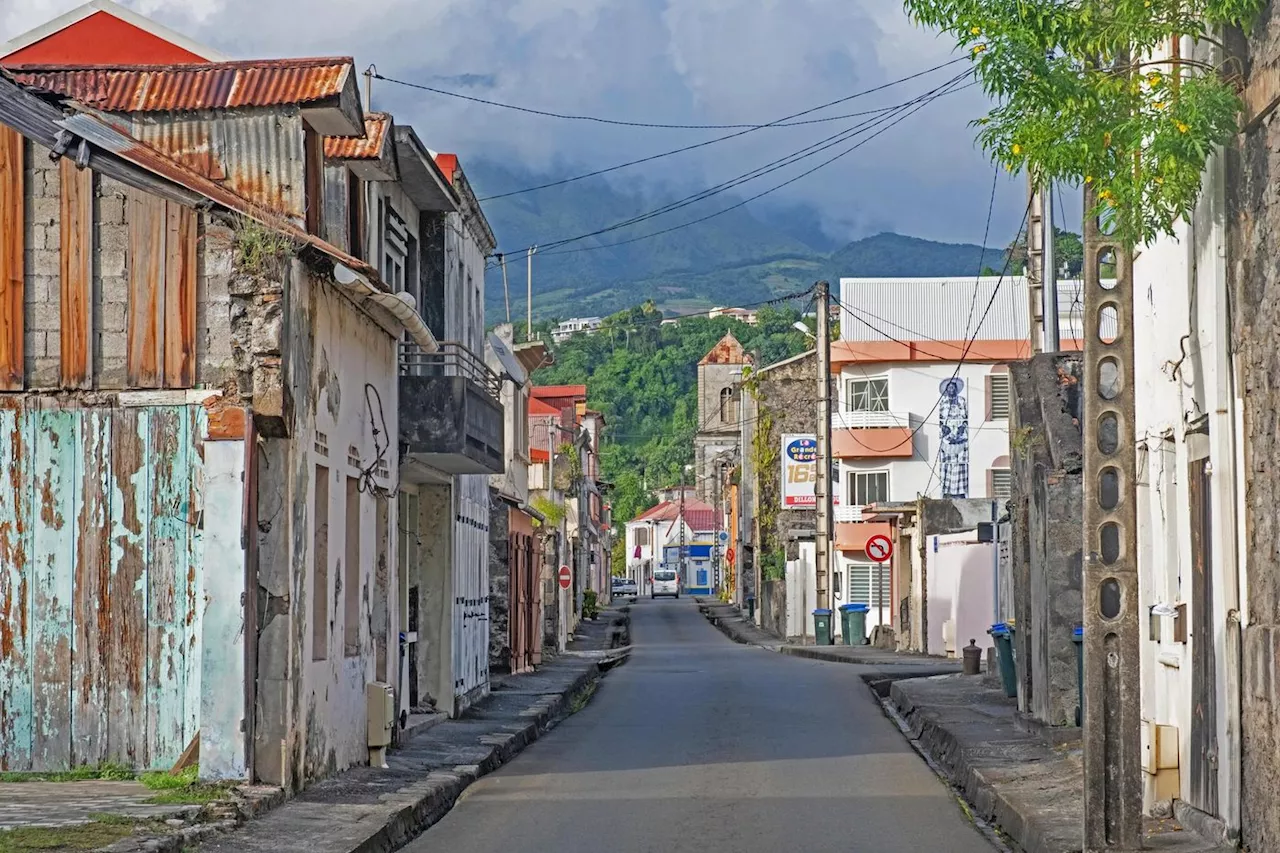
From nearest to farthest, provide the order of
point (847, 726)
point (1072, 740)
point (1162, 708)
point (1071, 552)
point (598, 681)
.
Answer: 1. point (1162, 708)
2. point (1072, 740)
3. point (1071, 552)
4. point (847, 726)
5. point (598, 681)

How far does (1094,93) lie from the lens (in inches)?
416

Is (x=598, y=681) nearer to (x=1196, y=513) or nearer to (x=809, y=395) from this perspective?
(x=1196, y=513)

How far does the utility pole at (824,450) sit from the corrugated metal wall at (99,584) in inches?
1226

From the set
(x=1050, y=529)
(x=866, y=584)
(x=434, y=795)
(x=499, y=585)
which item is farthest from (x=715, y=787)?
(x=866, y=584)

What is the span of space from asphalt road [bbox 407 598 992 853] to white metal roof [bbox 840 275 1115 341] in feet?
116

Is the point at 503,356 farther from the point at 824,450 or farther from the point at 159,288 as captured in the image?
the point at 159,288

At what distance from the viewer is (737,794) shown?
48.6ft

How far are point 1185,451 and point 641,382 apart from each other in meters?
145

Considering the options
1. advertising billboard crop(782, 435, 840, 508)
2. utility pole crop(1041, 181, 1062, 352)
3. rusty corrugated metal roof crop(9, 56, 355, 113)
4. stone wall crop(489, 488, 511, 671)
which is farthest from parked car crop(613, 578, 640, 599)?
rusty corrugated metal roof crop(9, 56, 355, 113)

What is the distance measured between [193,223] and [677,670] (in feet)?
78.2

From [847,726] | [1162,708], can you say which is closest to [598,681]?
[847,726]

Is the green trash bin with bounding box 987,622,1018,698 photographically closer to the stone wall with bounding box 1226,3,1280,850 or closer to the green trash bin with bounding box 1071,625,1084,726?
the green trash bin with bounding box 1071,625,1084,726

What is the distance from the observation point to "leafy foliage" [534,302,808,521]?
154625 mm

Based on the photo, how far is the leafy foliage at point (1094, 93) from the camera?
1017 centimetres
